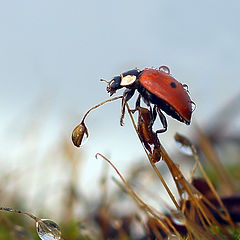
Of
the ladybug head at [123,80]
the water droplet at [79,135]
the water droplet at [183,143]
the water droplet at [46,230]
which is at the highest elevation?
the ladybug head at [123,80]

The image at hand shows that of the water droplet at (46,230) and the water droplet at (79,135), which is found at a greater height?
Answer: the water droplet at (79,135)

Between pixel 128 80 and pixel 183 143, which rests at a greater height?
pixel 128 80

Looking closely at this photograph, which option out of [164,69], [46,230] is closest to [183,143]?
[164,69]

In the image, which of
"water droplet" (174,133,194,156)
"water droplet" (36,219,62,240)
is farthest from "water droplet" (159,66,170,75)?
"water droplet" (36,219,62,240)

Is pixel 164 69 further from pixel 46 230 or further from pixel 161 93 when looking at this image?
pixel 46 230

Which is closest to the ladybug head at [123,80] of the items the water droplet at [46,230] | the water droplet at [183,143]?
the water droplet at [183,143]

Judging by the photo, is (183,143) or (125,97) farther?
(183,143)

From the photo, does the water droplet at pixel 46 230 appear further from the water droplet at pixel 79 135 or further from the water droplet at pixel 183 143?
the water droplet at pixel 183 143
